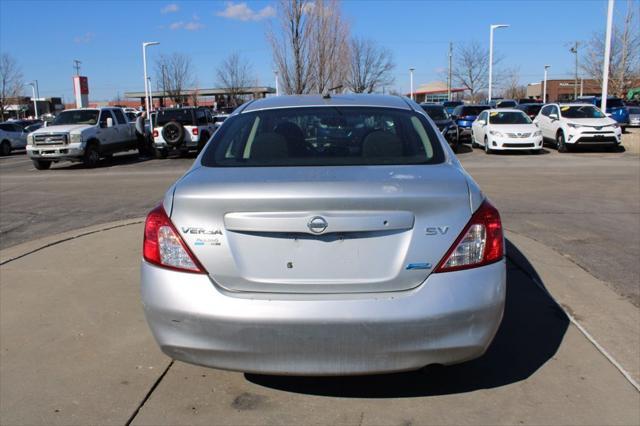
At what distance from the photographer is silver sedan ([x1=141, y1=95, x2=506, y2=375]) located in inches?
106

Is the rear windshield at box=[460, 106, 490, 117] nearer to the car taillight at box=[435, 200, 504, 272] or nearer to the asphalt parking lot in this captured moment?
the asphalt parking lot

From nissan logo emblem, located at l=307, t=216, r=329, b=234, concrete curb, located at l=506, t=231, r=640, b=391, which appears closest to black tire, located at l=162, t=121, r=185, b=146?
concrete curb, located at l=506, t=231, r=640, b=391

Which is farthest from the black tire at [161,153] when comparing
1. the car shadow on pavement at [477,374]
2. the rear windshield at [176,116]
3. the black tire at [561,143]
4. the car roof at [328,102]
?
the car shadow on pavement at [477,374]

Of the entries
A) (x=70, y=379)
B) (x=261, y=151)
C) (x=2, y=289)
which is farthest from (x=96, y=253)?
(x=261, y=151)

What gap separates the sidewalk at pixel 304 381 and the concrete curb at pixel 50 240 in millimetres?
1776

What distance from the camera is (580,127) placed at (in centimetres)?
1903

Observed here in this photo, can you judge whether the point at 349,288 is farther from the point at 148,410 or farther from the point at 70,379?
the point at 70,379

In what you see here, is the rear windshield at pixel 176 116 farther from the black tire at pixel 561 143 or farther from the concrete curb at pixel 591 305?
the concrete curb at pixel 591 305

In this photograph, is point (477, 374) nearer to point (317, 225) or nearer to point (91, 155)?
point (317, 225)

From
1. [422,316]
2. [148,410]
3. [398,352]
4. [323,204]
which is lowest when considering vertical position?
[148,410]

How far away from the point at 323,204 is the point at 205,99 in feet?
343

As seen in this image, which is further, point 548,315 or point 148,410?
point 548,315

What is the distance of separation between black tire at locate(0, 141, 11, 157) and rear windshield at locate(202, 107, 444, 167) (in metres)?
28.3

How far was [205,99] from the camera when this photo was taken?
103 m
